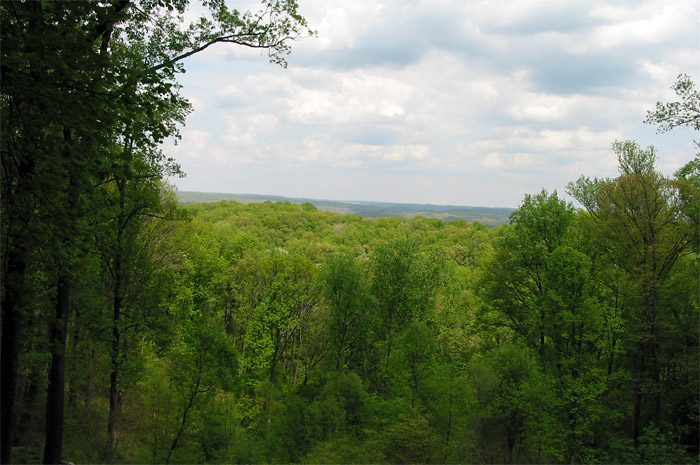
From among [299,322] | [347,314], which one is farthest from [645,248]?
[299,322]

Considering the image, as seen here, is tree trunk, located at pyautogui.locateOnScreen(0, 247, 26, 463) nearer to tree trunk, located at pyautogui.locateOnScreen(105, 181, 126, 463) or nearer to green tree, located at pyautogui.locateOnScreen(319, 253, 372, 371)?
tree trunk, located at pyautogui.locateOnScreen(105, 181, 126, 463)

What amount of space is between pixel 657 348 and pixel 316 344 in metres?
17.0

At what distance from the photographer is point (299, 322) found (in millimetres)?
26516

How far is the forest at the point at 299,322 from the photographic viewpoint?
19.2 feet

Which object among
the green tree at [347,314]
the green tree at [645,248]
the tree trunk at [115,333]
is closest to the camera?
the tree trunk at [115,333]

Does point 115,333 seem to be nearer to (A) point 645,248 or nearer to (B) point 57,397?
(B) point 57,397

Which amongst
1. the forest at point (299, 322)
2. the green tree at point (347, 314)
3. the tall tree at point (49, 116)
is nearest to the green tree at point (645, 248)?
the forest at point (299, 322)

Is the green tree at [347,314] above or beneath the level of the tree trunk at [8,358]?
beneath

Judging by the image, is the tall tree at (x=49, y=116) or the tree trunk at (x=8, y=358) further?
the tree trunk at (x=8, y=358)

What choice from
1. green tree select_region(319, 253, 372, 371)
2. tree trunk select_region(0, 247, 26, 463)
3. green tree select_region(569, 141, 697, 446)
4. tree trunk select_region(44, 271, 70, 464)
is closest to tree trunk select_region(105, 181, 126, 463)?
tree trunk select_region(44, 271, 70, 464)

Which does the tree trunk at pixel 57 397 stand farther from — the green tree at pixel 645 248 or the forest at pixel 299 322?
the green tree at pixel 645 248

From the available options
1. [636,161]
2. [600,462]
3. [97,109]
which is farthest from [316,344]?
[97,109]

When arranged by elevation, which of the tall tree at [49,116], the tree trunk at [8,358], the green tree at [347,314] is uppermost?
the tall tree at [49,116]

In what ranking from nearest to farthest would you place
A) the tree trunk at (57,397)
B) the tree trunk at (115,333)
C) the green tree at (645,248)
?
1. the tree trunk at (57,397)
2. the tree trunk at (115,333)
3. the green tree at (645,248)
